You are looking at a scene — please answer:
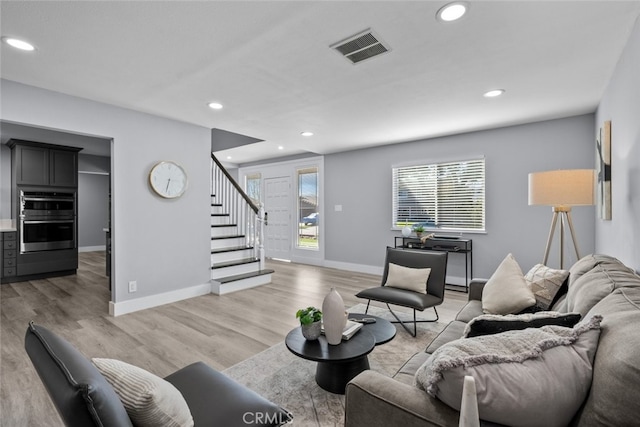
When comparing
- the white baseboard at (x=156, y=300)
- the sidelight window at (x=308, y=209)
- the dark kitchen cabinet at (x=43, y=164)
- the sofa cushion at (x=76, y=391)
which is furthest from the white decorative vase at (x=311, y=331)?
the dark kitchen cabinet at (x=43, y=164)

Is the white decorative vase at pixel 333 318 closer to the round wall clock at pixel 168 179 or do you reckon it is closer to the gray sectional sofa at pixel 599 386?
the gray sectional sofa at pixel 599 386

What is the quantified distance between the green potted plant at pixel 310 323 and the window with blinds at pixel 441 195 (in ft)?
12.2

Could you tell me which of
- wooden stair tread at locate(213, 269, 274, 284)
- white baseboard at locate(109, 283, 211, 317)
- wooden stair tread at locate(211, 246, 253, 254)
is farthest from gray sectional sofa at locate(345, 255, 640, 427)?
wooden stair tread at locate(211, 246, 253, 254)

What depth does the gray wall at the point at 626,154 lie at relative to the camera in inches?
78.6

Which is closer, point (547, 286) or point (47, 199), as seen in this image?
point (547, 286)

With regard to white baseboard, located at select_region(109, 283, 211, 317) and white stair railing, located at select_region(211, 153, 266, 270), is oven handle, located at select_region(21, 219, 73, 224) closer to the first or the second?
white stair railing, located at select_region(211, 153, 266, 270)

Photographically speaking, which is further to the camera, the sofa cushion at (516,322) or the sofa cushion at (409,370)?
the sofa cushion at (409,370)

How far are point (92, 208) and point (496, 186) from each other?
32.2ft

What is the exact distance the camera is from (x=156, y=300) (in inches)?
155

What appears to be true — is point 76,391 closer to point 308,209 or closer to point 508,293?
point 508,293

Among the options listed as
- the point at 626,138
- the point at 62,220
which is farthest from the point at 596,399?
the point at 62,220

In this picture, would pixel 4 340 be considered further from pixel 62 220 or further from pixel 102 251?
pixel 102 251

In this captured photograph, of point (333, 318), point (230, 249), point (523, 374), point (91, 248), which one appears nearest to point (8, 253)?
point (230, 249)

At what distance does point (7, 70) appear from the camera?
268 centimetres
